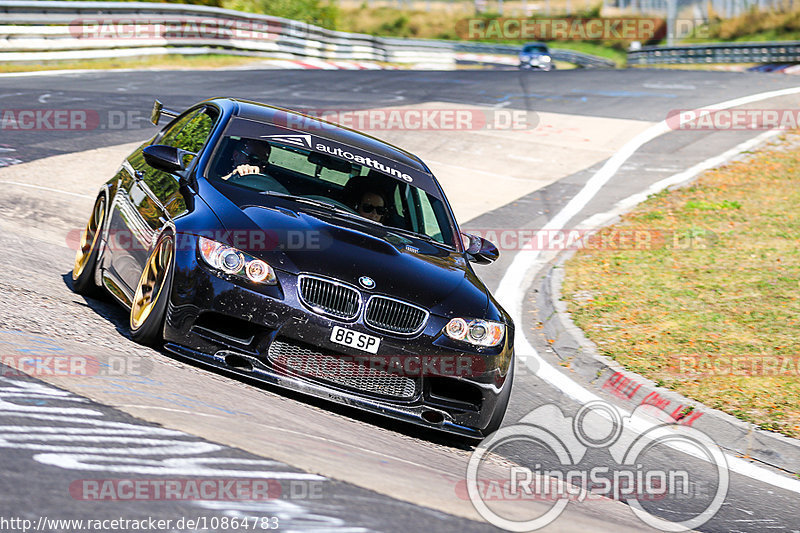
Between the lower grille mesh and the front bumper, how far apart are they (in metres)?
0.02

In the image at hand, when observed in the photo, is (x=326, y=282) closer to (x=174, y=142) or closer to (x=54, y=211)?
(x=174, y=142)

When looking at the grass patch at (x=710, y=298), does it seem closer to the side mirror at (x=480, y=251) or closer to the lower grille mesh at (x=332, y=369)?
the side mirror at (x=480, y=251)

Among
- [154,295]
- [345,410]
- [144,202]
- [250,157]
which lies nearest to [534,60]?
[250,157]

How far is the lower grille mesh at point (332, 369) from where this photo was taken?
222 inches

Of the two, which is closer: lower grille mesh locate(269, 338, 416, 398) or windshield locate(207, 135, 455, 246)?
lower grille mesh locate(269, 338, 416, 398)

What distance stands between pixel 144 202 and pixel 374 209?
61.8 inches

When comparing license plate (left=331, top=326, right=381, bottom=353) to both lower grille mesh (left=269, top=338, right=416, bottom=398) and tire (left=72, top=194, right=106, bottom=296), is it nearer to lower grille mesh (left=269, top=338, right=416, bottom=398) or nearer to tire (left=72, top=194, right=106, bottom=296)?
lower grille mesh (left=269, top=338, right=416, bottom=398)

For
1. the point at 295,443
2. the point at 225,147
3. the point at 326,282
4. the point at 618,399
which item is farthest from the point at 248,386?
the point at 618,399

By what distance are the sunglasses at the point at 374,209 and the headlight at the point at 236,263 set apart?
143 cm

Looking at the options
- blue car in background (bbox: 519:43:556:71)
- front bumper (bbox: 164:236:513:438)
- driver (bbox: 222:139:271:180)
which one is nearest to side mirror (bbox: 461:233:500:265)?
front bumper (bbox: 164:236:513:438)

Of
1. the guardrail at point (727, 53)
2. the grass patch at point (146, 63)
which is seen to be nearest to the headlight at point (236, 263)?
the grass patch at point (146, 63)

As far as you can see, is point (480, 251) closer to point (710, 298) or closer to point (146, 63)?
point (710, 298)

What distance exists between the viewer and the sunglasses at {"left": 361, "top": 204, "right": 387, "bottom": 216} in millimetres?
6996

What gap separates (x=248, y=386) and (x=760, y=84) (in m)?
24.3
